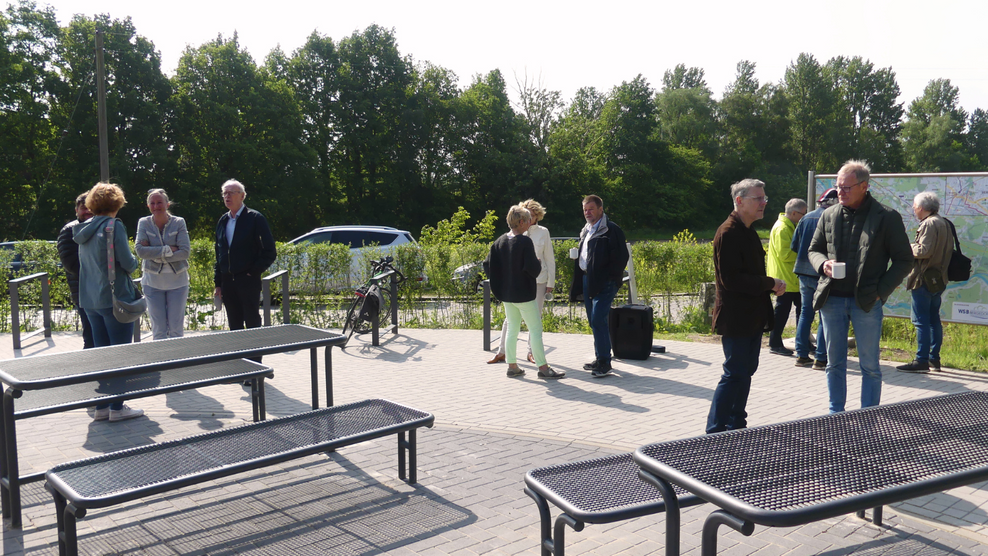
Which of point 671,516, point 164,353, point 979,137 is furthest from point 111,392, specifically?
point 979,137

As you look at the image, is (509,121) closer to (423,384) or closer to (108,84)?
(108,84)

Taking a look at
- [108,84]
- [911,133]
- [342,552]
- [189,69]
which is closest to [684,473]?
[342,552]

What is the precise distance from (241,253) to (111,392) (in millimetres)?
2170

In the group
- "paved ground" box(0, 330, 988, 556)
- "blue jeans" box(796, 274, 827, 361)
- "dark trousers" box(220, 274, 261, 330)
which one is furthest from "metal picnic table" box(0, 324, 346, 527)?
"blue jeans" box(796, 274, 827, 361)

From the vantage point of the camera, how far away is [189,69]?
134 feet

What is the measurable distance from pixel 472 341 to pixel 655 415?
14.6 feet

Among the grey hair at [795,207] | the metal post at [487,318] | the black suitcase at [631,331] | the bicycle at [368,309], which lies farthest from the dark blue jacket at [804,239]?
the bicycle at [368,309]

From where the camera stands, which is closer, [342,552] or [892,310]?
[342,552]

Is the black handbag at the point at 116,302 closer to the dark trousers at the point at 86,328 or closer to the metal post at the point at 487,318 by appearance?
the dark trousers at the point at 86,328

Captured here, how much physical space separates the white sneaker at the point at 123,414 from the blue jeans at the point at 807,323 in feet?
21.5

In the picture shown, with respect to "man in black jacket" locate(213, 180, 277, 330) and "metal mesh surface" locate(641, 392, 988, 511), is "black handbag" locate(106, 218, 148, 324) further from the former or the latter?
"metal mesh surface" locate(641, 392, 988, 511)

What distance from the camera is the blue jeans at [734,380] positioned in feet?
15.3

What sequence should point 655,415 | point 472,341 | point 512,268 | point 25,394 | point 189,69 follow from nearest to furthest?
point 25,394
point 655,415
point 512,268
point 472,341
point 189,69

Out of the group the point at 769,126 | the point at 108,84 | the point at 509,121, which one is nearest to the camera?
the point at 108,84
